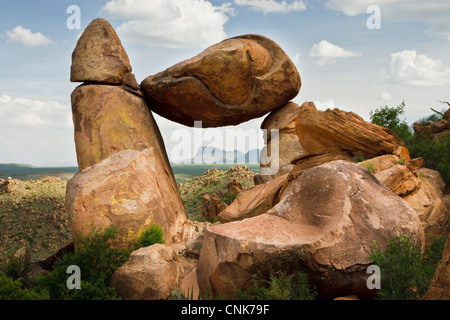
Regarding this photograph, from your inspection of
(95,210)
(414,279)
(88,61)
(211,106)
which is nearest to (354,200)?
(414,279)

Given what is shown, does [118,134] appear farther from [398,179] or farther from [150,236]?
[398,179]

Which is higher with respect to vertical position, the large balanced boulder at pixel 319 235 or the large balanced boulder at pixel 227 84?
the large balanced boulder at pixel 227 84

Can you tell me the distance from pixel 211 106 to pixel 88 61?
15.2 ft

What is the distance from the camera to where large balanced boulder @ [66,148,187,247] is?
9.49 m

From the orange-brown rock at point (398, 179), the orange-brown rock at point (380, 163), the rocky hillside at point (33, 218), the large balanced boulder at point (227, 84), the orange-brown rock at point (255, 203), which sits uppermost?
the large balanced boulder at point (227, 84)

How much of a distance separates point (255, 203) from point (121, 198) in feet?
12.4

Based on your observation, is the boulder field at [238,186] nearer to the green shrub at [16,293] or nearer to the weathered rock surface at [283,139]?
the weathered rock surface at [283,139]

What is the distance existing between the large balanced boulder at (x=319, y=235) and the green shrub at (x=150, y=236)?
6.28 ft

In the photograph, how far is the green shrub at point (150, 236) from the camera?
9664 millimetres

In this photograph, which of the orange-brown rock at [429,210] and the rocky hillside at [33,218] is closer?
the orange-brown rock at [429,210]

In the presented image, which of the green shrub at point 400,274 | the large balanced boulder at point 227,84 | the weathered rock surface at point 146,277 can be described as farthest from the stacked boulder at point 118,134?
the green shrub at point 400,274

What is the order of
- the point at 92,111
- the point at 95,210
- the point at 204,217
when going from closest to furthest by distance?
the point at 95,210 → the point at 92,111 → the point at 204,217

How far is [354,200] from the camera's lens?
26.2 ft
